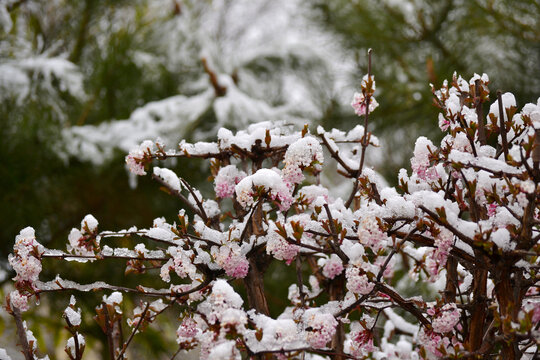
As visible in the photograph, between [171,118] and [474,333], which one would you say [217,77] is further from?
[474,333]

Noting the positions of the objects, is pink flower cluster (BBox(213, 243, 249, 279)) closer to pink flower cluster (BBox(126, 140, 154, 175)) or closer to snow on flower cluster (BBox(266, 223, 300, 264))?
snow on flower cluster (BBox(266, 223, 300, 264))

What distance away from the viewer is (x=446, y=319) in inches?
35.2

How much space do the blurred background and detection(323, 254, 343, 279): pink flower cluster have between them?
1.37 meters

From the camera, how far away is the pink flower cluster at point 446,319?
2.93ft

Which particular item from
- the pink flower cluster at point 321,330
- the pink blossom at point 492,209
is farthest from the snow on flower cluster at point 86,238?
the pink blossom at point 492,209

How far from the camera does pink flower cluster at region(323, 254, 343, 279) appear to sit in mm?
1188

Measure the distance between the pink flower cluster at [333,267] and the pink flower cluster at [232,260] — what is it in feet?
1.03

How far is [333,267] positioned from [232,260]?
36 cm

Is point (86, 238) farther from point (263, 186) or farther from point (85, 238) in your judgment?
point (263, 186)

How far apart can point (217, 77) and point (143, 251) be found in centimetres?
177

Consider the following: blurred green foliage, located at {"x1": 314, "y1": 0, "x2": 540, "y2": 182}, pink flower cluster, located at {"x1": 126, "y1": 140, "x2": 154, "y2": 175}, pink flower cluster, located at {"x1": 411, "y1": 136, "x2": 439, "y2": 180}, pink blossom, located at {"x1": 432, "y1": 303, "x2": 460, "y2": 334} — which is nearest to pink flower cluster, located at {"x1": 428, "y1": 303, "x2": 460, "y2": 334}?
pink blossom, located at {"x1": 432, "y1": 303, "x2": 460, "y2": 334}

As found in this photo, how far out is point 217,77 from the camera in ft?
8.73

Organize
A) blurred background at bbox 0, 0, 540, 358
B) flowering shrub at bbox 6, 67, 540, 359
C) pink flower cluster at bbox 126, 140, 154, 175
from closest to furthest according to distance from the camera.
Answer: flowering shrub at bbox 6, 67, 540, 359, pink flower cluster at bbox 126, 140, 154, 175, blurred background at bbox 0, 0, 540, 358

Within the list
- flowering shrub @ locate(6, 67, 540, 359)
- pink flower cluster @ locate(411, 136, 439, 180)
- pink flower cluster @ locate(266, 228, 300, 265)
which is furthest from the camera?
pink flower cluster @ locate(411, 136, 439, 180)
